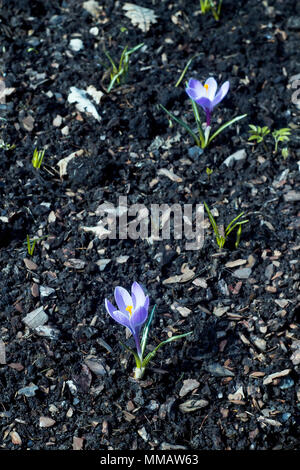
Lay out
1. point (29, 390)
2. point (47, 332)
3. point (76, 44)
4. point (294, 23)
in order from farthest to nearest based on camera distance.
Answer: point (294, 23), point (76, 44), point (47, 332), point (29, 390)

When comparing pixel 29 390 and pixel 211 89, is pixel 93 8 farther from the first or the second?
pixel 29 390

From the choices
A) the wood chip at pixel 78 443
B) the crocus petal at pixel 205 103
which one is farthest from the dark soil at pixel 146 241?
the crocus petal at pixel 205 103

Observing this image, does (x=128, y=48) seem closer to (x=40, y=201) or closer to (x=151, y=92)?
(x=151, y=92)

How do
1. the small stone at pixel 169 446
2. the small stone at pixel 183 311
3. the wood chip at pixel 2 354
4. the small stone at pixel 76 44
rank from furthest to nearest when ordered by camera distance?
the small stone at pixel 76 44 → the small stone at pixel 183 311 → the wood chip at pixel 2 354 → the small stone at pixel 169 446

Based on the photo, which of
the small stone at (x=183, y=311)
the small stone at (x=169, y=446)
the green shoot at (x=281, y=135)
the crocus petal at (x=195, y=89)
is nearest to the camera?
the small stone at (x=169, y=446)

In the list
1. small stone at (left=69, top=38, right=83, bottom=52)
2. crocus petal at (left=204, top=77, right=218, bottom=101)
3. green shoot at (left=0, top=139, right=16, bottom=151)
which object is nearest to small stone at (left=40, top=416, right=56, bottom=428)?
green shoot at (left=0, top=139, right=16, bottom=151)

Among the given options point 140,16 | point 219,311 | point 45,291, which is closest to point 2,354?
point 45,291

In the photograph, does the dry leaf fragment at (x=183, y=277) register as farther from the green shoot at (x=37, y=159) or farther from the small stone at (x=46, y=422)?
the green shoot at (x=37, y=159)
